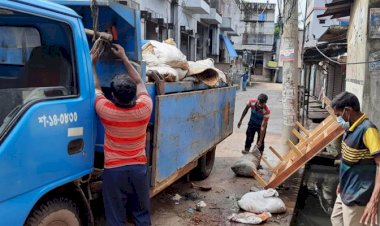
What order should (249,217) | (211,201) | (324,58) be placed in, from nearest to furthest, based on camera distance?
1. (249,217)
2. (211,201)
3. (324,58)

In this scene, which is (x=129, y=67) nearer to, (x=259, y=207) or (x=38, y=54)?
(x=38, y=54)

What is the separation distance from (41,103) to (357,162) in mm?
2560

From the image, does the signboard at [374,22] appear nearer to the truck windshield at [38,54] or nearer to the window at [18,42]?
the truck windshield at [38,54]

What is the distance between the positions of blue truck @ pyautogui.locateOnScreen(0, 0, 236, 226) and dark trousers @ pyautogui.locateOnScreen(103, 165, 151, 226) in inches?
6.3

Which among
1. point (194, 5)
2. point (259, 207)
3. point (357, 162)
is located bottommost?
point (259, 207)

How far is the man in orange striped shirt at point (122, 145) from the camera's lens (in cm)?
310

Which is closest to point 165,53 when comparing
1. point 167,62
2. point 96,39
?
point 167,62

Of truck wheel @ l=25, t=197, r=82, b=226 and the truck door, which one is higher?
the truck door

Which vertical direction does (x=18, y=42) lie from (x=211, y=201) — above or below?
above

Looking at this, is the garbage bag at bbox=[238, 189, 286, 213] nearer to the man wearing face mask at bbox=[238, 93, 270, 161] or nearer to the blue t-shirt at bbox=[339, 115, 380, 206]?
the blue t-shirt at bbox=[339, 115, 380, 206]

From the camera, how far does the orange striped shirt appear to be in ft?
10.2

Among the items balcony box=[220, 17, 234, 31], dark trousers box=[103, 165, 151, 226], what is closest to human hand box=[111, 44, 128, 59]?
dark trousers box=[103, 165, 151, 226]

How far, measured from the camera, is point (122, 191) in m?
3.26

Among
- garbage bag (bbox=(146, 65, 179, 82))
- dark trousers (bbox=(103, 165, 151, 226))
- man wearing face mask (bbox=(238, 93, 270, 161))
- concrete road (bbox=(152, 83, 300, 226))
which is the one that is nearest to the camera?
dark trousers (bbox=(103, 165, 151, 226))
